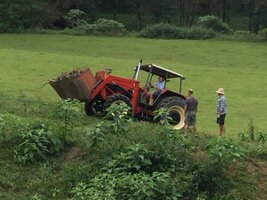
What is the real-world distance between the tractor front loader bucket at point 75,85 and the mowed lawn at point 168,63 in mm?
4169

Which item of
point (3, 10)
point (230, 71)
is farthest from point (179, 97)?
point (3, 10)

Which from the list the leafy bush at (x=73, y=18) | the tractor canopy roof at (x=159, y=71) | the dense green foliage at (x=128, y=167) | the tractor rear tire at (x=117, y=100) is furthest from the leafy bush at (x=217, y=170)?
the leafy bush at (x=73, y=18)

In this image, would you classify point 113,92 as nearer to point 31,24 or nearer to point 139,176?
point 139,176

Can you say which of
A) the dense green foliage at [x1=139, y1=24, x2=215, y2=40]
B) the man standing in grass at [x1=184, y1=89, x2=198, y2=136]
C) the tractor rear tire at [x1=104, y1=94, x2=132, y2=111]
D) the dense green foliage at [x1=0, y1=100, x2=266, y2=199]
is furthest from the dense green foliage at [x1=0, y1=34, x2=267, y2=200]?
the dense green foliage at [x1=139, y1=24, x2=215, y2=40]

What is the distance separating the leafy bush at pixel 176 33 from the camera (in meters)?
51.2

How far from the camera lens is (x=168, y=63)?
3847 cm

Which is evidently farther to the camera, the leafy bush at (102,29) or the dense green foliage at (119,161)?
the leafy bush at (102,29)

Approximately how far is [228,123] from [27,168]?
39.2ft

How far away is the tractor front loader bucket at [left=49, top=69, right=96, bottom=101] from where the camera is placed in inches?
674

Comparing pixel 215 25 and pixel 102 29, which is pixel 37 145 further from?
pixel 215 25

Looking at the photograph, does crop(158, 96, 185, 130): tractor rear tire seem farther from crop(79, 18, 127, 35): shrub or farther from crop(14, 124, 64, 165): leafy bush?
crop(79, 18, 127, 35): shrub

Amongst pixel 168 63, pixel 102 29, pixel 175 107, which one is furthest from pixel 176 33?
pixel 175 107

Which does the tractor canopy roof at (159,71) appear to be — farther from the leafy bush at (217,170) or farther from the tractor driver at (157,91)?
the leafy bush at (217,170)

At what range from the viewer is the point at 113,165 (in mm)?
11016
